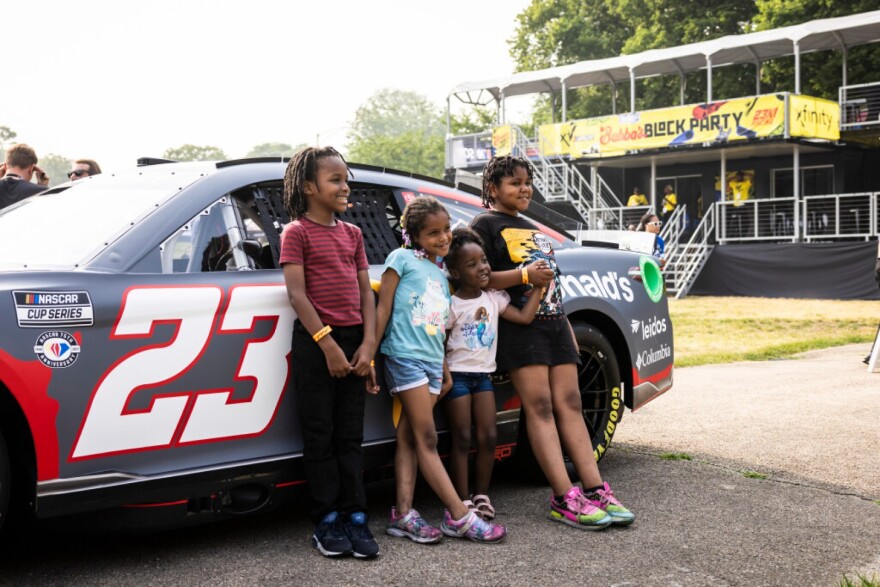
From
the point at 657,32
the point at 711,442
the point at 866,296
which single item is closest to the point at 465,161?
the point at 657,32

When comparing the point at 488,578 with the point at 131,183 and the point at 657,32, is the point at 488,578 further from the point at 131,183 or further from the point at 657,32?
the point at 657,32

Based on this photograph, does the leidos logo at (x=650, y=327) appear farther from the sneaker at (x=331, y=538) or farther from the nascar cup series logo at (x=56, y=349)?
the nascar cup series logo at (x=56, y=349)

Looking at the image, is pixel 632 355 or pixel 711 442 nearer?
pixel 632 355

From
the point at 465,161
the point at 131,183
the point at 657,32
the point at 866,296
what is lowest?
the point at 866,296

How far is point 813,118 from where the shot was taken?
978 inches

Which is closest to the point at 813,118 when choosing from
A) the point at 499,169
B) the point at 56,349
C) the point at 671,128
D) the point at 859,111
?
the point at 859,111

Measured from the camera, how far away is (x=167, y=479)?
11.9 ft

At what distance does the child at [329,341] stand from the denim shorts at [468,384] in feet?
1.75

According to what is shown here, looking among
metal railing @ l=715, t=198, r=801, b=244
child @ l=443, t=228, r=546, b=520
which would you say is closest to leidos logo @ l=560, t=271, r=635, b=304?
child @ l=443, t=228, r=546, b=520

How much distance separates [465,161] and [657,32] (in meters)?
11.8

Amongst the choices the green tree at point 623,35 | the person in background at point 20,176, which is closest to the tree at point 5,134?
the green tree at point 623,35

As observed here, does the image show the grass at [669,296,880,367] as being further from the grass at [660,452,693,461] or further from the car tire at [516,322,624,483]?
the car tire at [516,322,624,483]

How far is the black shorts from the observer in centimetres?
470

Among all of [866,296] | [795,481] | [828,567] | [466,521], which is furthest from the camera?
[866,296]
